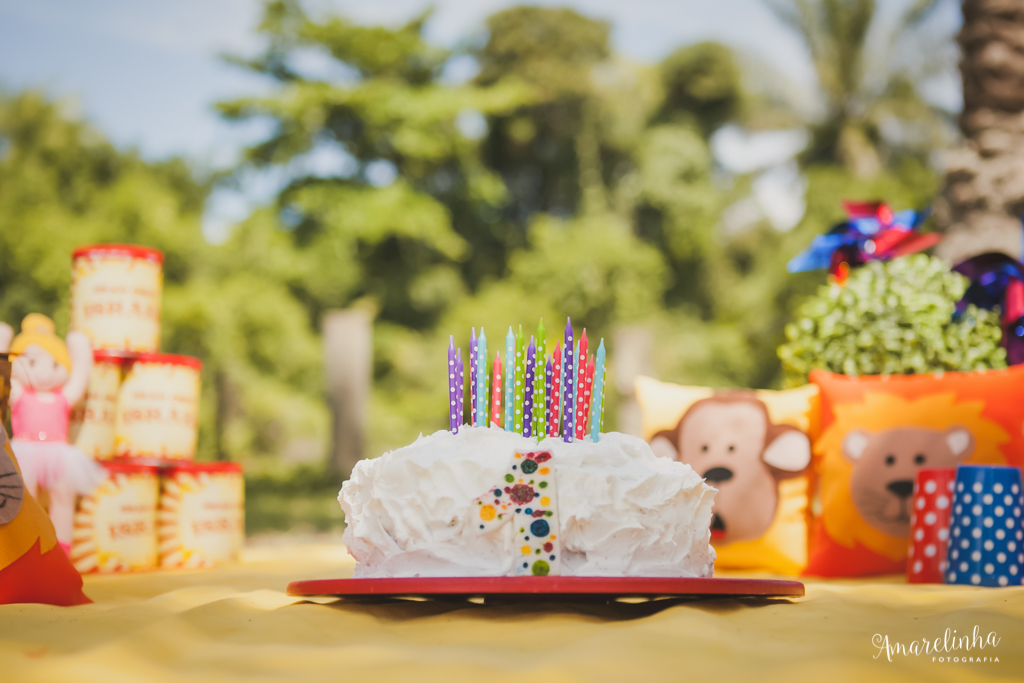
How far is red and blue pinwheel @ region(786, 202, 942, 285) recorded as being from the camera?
5242 millimetres

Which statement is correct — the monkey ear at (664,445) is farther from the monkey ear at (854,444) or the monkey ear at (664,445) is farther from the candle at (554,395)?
the candle at (554,395)

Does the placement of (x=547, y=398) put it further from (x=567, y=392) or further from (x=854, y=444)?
(x=854, y=444)

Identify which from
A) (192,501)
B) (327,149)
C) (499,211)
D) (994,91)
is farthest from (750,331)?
(192,501)

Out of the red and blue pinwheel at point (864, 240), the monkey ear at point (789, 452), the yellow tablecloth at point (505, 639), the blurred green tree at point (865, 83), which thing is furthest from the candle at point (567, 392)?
the blurred green tree at point (865, 83)

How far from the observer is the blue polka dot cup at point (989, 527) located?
3275mm

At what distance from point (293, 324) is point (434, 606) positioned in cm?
1060

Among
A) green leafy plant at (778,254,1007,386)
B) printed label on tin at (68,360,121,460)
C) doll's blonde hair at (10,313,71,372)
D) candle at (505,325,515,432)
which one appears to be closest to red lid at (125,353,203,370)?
printed label on tin at (68,360,121,460)

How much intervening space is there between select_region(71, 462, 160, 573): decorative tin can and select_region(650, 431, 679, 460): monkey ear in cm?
263

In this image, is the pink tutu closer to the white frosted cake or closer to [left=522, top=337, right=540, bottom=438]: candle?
the white frosted cake

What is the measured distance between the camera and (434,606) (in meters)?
2.77

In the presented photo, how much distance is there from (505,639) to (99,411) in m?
3.14

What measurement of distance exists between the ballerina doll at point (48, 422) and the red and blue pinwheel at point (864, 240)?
4036 millimetres

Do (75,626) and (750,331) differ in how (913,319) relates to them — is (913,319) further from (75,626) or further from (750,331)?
(750,331)

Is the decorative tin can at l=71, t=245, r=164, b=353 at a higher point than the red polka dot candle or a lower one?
higher
